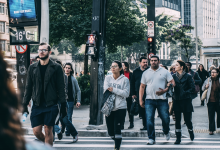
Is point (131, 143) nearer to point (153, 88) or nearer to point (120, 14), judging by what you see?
point (153, 88)

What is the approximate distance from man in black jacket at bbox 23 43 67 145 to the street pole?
13.3 feet

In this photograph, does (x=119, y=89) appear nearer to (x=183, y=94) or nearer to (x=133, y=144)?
(x=133, y=144)

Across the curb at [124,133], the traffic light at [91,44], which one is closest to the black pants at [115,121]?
the curb at [124,133]

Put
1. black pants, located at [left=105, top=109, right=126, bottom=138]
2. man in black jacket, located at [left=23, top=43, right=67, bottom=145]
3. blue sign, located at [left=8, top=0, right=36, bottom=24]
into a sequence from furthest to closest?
blue sign, located at [left=8, top=0, right=36, bottom=24] → black pants, located at [left=105, top=109, right=126, bottom=138] → man in black jacket, located at [left=23, top=43, right=67, bottom=145]

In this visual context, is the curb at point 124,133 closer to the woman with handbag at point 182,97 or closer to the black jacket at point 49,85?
the woman with handbag at point 182,97

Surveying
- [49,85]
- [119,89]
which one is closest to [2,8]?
[119,89]

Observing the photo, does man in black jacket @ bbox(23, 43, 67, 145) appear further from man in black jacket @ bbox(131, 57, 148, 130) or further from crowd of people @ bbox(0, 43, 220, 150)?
man in black jacket @ bbox(131, 57, 148, 130)

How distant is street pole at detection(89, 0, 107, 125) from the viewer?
9354 millimetres

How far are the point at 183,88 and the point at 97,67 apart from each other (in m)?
2.76

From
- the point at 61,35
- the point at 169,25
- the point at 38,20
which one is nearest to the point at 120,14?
the point at 61,35

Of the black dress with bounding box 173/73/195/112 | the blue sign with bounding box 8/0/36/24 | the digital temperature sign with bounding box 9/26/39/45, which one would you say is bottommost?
the black dress with bounding box 173/73/195/112

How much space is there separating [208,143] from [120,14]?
15.5 meters

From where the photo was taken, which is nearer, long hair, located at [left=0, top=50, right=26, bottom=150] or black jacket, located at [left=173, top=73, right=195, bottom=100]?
long hair, located at [left=0, top=50, right=26, bottom=150]

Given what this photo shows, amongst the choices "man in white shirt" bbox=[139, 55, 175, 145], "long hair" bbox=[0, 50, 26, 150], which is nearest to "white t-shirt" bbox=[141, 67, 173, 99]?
"man in white shirt" bbox=[139, 55, 175, 145]
